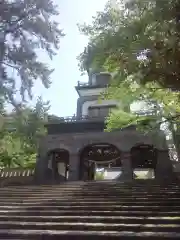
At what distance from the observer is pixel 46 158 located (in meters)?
15.1

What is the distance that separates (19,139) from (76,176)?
12.3 ft

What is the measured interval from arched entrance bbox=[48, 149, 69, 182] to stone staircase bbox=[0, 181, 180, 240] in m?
8.57

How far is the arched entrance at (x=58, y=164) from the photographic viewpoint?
16.4 metres

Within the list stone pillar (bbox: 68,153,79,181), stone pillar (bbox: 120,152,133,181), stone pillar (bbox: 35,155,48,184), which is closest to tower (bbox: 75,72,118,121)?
stone pillar (bbox: 68,153,79,181)

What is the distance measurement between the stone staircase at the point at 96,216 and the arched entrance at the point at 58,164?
857 centimetres

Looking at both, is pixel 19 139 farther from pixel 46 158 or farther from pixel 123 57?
pixel 123 57

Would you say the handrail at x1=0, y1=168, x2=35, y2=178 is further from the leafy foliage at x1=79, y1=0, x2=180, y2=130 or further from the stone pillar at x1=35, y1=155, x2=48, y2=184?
the leafy foliage at x1=79, y1=0, x2=180, y2=130

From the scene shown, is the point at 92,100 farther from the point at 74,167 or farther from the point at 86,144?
the point at 74,167

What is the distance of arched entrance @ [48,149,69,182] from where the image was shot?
16.4 meters

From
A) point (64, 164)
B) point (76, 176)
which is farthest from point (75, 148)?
point (64, 164)

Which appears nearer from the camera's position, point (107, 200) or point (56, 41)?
point (107, 200)

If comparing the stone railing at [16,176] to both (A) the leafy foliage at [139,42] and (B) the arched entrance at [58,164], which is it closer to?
(B) the arched entrance at [58,164]

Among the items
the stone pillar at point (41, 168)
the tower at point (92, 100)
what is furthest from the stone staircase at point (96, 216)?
the tower at point (92, 100)

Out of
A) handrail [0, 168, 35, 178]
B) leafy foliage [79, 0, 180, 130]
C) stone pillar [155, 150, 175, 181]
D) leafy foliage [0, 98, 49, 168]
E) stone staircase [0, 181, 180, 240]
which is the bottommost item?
stone staircase [0, 181, 180, 240]
